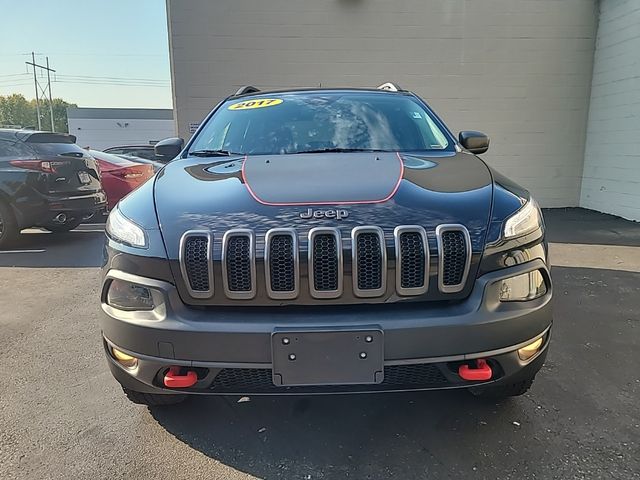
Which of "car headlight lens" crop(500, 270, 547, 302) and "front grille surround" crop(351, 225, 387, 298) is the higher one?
"front grille surround" crop(351, 225, 387, 298)

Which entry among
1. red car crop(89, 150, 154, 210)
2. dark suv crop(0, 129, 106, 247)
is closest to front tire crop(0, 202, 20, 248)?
dark suv crop(0, 129, 106, 247)

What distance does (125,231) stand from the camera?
76.2 inches

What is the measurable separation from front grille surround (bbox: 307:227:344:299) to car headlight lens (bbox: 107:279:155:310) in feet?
2.02

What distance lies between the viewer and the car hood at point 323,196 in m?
1.80

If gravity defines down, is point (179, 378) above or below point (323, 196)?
below

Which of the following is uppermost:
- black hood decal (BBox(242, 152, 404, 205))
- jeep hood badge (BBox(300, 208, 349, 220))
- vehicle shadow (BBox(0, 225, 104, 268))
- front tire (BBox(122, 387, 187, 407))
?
black hood decal (BBox(242, 152, 404, 205))

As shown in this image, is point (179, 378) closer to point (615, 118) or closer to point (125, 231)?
point (125, 231)

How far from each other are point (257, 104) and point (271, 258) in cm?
186

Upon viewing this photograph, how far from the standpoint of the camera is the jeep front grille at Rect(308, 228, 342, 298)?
5.70ft

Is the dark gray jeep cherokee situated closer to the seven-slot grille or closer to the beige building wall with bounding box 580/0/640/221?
the seven-slot grille

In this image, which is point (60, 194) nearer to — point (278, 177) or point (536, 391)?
point (278, 177)

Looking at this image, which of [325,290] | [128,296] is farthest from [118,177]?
[325,290]

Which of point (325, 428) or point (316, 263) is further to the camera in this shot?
point (325, 428)

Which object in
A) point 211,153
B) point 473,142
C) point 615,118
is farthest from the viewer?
point 615,118
